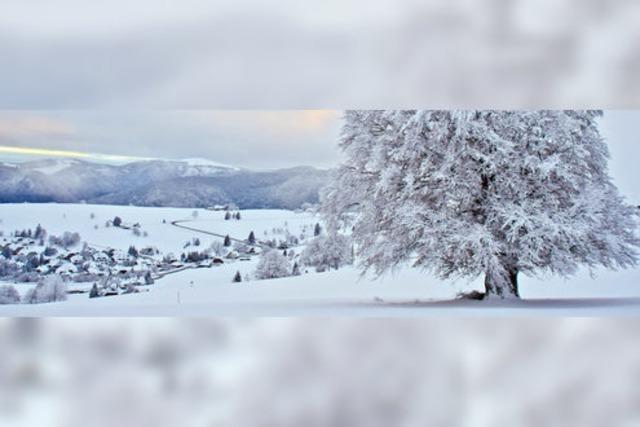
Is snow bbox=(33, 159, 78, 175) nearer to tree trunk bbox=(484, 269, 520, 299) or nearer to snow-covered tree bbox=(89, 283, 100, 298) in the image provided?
snow-covered tree bbox=(89, 283, 100, 298)

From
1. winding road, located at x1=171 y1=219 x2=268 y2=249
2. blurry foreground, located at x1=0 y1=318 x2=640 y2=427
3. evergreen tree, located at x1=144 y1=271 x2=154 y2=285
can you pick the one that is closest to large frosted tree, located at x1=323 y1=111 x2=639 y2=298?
blurry foreground, located at x1=0 y1=318 x2=640 y2=427

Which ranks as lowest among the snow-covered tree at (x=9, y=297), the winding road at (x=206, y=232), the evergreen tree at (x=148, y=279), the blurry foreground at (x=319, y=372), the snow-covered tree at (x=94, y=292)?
the blurry foreground at (x=319, y=372)

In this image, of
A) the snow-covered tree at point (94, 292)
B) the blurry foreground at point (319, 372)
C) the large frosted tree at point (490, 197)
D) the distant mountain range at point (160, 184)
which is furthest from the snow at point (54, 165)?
the large frosted tree at point (490, 197)

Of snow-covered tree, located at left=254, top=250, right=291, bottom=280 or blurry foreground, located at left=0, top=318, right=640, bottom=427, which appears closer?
blurry foreground, located at left=0, top=318, right=640, bottom=427

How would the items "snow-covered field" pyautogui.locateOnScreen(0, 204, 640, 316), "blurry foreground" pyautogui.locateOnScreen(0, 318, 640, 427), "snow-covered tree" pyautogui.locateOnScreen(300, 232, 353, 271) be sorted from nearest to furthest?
"blurry foreground" pyautogui.locateOnScreen(0, 318, 640, 427) < "snow-covered field" pyautogui.locateOnScreen(0, 204, 640, 316) < "snow-covered tree" pyautogui.locateOnScreen(300, 232, 353, 271)

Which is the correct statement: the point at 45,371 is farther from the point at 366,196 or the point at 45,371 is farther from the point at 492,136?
the point at 492,136

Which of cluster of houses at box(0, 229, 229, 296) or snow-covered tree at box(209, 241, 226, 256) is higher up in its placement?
snow-covered tree at box(209, 241, 226, 256)

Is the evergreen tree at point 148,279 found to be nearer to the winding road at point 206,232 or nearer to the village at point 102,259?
the village at point 102,259
